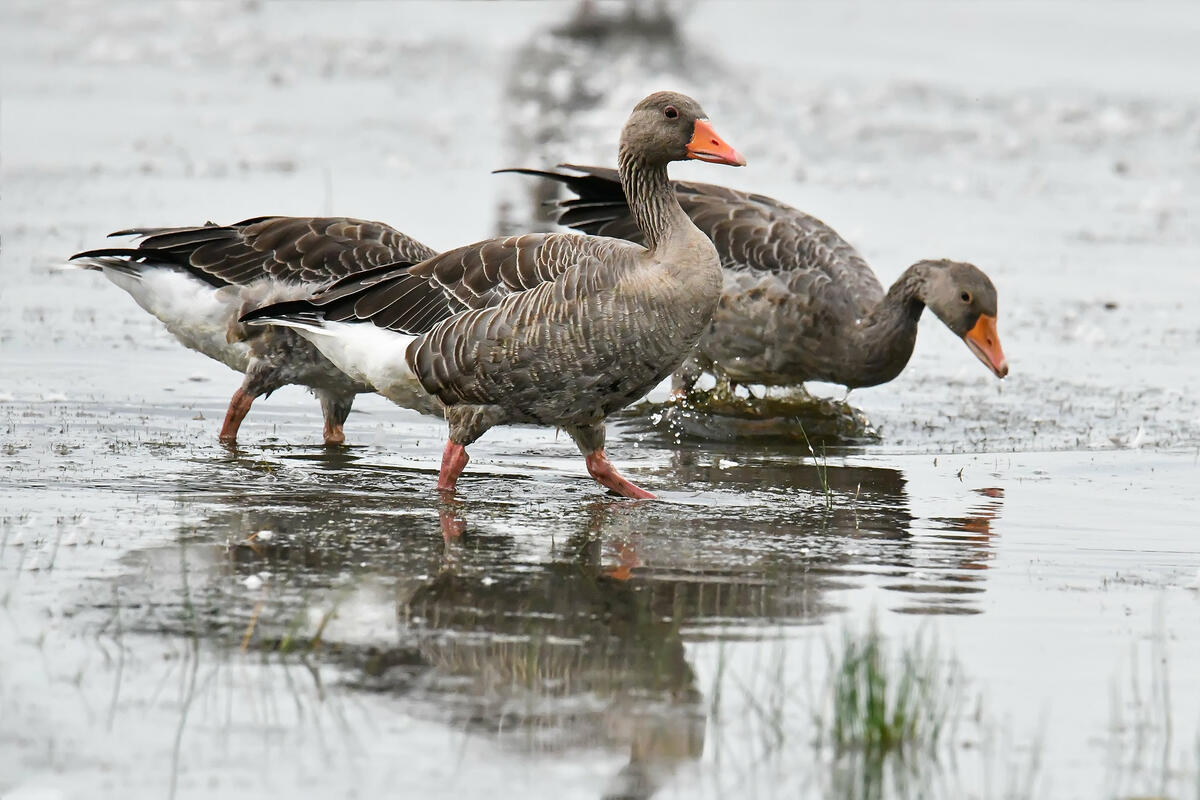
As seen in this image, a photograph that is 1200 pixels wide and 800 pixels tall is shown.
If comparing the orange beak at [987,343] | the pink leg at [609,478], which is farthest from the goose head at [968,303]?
the pink leg at [609,478]

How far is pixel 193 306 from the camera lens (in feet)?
31.7

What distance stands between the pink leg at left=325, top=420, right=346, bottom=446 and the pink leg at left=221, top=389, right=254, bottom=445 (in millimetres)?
469

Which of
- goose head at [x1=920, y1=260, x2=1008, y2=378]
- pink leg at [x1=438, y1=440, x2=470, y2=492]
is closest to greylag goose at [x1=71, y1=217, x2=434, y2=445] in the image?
pink leg at [x1=438, y1=440, x2=470, y2=492]

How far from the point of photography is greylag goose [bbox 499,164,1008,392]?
9.89 metres

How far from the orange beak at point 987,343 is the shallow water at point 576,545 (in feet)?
1.79

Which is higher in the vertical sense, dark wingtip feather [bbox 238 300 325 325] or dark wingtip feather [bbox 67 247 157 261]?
dark wingtip feather [bbox 67 247 157 261]

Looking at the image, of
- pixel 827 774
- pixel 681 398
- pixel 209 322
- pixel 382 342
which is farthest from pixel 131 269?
pixel 827 774

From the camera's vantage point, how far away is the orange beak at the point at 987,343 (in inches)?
371

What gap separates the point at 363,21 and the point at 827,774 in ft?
86.8

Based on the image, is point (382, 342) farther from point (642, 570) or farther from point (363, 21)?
point (363, 21)

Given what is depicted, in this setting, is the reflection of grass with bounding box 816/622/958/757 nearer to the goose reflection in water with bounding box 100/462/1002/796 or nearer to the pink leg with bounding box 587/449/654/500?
the goose reflection in water with bounding box 100/462/1002/796

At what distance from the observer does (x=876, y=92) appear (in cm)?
2367

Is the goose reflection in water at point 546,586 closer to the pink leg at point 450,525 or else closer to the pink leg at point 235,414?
the pink leg at point 450,525

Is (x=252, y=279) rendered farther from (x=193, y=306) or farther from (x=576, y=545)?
(x=576, y=545)
